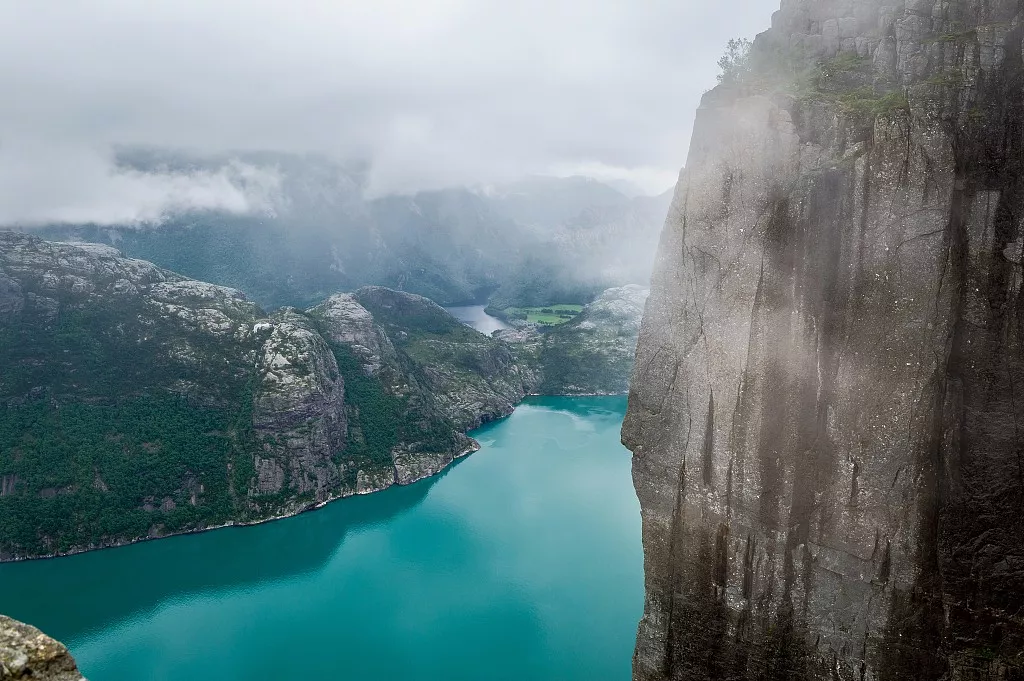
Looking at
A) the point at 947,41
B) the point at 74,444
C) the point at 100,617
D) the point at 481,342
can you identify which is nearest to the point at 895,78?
the point at 947,41

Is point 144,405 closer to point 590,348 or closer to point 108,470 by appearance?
point 108,470

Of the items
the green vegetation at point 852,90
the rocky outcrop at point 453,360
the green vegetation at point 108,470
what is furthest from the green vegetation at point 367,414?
the green vegetation at point 852,90

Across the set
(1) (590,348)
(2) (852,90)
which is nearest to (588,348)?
(1) (590,348)

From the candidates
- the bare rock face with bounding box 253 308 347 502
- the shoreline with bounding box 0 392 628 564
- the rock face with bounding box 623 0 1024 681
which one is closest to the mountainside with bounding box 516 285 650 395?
the shoreline with bounding box 0 392 628 564

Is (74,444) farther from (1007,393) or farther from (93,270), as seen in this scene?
(1007,393)

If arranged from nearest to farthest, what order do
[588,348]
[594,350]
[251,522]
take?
[251,522]
[594,350]
[588,348]

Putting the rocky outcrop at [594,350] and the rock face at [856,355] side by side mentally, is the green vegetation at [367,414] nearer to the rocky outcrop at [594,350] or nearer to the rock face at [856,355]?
the rocky outcrop at [594,350]
